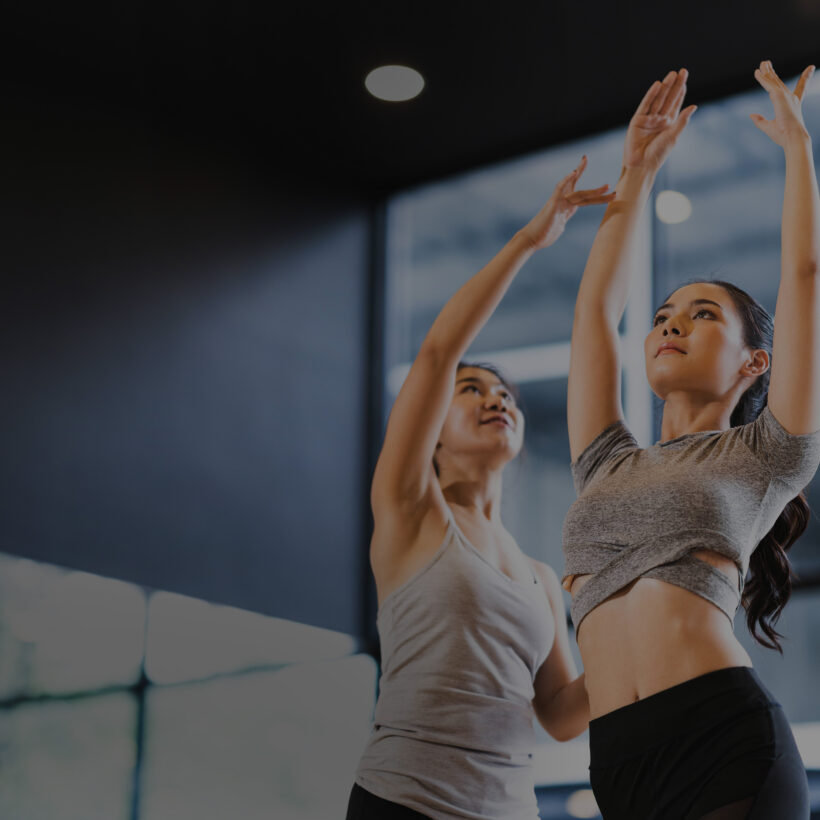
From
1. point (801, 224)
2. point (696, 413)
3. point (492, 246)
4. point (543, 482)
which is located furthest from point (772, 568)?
point (492, 246)

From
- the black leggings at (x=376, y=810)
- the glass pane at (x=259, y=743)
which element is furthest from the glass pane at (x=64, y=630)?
the black leggings at (x=376, y=810)

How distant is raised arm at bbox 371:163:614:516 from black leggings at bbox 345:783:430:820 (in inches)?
19.3

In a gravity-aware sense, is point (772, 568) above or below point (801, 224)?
below

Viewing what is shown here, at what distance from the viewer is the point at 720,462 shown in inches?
57.6

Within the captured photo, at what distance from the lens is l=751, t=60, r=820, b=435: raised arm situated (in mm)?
1412

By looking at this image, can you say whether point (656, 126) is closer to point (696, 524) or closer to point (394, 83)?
point (696, 524)

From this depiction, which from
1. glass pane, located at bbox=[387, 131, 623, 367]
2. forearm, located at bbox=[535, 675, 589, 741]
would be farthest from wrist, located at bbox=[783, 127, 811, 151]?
glass pane, located at bbox=[387, 131, 623, 367]

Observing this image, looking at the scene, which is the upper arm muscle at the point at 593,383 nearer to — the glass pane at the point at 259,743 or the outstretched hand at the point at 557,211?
the outstretched hand at the point at 557,211

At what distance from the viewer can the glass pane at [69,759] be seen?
2.74m

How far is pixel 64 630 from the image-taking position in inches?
114

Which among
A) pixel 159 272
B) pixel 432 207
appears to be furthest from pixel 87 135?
pixel 432 207

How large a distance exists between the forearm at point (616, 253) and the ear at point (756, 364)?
203 mm

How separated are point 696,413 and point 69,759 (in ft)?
6.44

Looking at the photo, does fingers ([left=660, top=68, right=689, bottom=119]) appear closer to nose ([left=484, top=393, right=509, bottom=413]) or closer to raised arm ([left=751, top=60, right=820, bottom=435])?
raised arm ([left=751, top=60, right=820, bottom=435])
